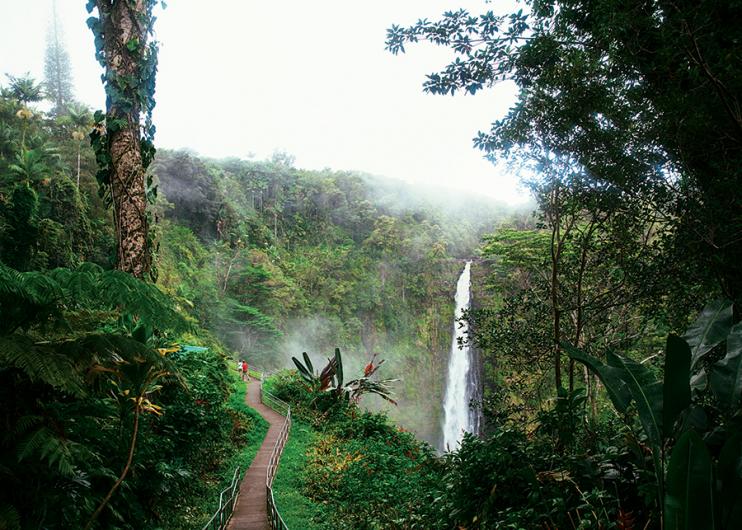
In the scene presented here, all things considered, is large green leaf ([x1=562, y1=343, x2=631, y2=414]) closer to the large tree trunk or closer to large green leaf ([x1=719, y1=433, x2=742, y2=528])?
large green leaf ([x1=719, y1=433, x2=742, y2=528])

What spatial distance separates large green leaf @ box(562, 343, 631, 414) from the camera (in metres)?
2.53

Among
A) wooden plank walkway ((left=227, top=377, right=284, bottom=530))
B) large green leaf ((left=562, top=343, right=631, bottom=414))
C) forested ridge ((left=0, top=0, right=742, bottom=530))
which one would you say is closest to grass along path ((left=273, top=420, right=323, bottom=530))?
forested ridge ((left=0, top=0, right=742, bottom=530))

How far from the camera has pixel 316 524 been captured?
6.72 m

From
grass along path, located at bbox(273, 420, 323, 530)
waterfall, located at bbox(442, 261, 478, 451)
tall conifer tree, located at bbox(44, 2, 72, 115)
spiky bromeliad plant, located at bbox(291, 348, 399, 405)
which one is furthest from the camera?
tall conifer tree, located at bbox(44, 2, 72, 115)

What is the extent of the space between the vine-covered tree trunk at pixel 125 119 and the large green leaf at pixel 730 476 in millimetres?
4713

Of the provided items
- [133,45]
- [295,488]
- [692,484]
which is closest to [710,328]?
[692,484]

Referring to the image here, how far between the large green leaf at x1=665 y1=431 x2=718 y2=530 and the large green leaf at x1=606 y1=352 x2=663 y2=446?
454 millimetres

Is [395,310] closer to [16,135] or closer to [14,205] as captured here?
[14,205]

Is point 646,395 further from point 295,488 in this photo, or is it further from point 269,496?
point 295,488

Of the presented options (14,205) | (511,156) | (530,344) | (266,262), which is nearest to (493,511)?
(530,344)

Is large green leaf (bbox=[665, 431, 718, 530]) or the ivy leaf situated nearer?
large green leaf (bbox=[665, 431, 718, 530])

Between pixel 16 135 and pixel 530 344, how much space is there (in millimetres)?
33199

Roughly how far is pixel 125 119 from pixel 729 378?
17.7 feet

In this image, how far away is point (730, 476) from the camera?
2018mm
